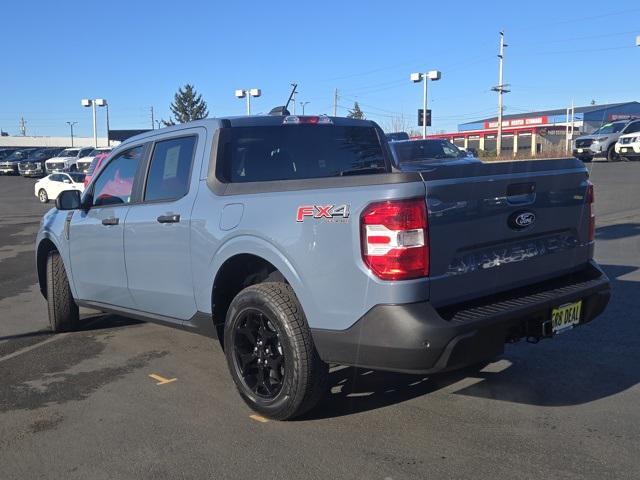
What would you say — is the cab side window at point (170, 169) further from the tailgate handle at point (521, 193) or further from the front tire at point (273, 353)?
the tailgate handle at point (521, 193)

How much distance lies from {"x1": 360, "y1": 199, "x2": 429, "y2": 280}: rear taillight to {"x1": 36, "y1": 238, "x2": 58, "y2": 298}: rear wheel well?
166 inches

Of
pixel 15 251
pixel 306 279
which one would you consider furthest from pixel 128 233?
pixel 15 251

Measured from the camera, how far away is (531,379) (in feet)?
15.3

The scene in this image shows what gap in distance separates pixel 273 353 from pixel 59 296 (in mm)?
3164

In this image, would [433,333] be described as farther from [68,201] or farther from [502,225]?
[68,201]

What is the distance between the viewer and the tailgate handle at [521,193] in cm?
378

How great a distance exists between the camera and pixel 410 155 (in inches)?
608

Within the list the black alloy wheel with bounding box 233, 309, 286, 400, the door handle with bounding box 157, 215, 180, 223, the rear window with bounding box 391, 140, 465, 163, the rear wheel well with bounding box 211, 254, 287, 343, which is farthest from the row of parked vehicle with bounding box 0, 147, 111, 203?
the black alloy wheel with bounding box 233, 309, 286, 400

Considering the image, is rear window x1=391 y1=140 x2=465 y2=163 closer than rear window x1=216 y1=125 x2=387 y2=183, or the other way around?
rear window x1=216 y1=125 x2=387 y2=183

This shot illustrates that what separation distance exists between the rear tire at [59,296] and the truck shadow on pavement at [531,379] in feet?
9.55

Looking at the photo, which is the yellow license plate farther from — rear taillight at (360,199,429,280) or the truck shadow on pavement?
rear taillight at (360,199,429,280)

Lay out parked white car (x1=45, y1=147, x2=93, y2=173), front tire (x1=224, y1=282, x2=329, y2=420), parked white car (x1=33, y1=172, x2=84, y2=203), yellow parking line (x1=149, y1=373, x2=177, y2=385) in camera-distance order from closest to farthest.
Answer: front tire (x1=224, y1=282, x2=329, y2=420) → yellow parking line (x1=149, y1=373, x2=177, y2=385) → parked white car (x1=33, y1=172, x2=84, y2=203) → parked white car (x1=45, y1=147, x2=93, y2=173)

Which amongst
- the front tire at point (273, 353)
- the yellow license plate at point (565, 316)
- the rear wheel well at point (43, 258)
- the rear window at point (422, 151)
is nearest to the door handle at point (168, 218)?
the front tire at point (273, 353)

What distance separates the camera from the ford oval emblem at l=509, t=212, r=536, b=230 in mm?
3791
